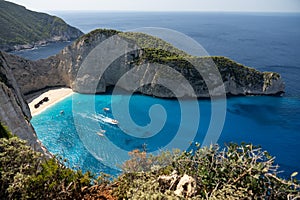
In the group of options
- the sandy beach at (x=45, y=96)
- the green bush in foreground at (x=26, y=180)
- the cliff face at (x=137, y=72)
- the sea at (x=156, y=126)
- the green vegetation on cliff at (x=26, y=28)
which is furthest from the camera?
the green vegetation on cliff at (x=26, y=28)

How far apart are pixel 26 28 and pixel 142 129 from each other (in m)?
86.4

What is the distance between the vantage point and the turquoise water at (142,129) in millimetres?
26609

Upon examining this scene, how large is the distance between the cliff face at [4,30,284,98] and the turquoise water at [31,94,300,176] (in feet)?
8.98

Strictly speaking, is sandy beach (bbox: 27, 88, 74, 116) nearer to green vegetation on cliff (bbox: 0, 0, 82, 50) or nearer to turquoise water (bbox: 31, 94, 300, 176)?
turquoise water (bbox: 31, 94, 300, 176)

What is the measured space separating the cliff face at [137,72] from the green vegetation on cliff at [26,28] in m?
43.8

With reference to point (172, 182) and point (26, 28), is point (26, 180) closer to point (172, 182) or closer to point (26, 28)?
point (172, 182)

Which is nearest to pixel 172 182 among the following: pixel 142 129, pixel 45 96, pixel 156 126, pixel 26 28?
pixel 142 129

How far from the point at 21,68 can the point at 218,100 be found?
3470 centimetres

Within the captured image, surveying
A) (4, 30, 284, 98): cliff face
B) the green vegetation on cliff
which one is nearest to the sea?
(4, 30, 284, 98): cliff face

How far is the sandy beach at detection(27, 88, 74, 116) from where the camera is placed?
127 ft

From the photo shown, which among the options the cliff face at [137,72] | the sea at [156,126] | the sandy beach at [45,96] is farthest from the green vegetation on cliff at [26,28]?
the sea at [156,126]

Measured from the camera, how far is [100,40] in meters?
48.3

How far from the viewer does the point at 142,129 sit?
32.3 metres

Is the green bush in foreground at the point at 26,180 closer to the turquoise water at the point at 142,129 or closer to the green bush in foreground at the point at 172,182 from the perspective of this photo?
the green bush in foreground at the point at 172,182
